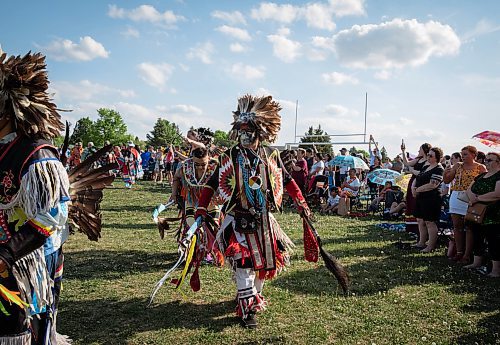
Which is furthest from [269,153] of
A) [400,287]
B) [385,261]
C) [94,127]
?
[94,127]

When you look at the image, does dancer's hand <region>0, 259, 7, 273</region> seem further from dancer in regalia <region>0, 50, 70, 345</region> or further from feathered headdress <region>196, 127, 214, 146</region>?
feathered headdress <region>196, 127, 214, 146</region>

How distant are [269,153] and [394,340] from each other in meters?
2.17

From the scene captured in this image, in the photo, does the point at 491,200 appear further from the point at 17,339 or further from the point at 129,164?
the point at 129,164

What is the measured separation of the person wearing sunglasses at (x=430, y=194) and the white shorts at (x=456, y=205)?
1.09 feet

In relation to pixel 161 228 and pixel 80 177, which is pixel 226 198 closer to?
pixel 80 177

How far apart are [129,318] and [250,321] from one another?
1.26 m

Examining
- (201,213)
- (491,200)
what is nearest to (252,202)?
(201,213)

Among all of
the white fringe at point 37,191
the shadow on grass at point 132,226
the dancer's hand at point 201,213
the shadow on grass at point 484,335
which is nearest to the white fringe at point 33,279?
the white fringe at point 37,191

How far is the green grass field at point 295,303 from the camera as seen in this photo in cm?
395

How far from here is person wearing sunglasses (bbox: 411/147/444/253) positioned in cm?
696

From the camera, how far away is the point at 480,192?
592 cm

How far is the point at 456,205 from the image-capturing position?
663 cm

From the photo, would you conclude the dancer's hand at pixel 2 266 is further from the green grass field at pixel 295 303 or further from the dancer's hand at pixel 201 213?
the dancer's hand at pixel 201 213

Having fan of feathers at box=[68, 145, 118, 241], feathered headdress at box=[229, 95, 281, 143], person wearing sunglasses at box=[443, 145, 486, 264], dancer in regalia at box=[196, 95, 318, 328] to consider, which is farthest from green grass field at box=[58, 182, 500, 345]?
feathered headdress at box=[229, 95, 281, 143]
